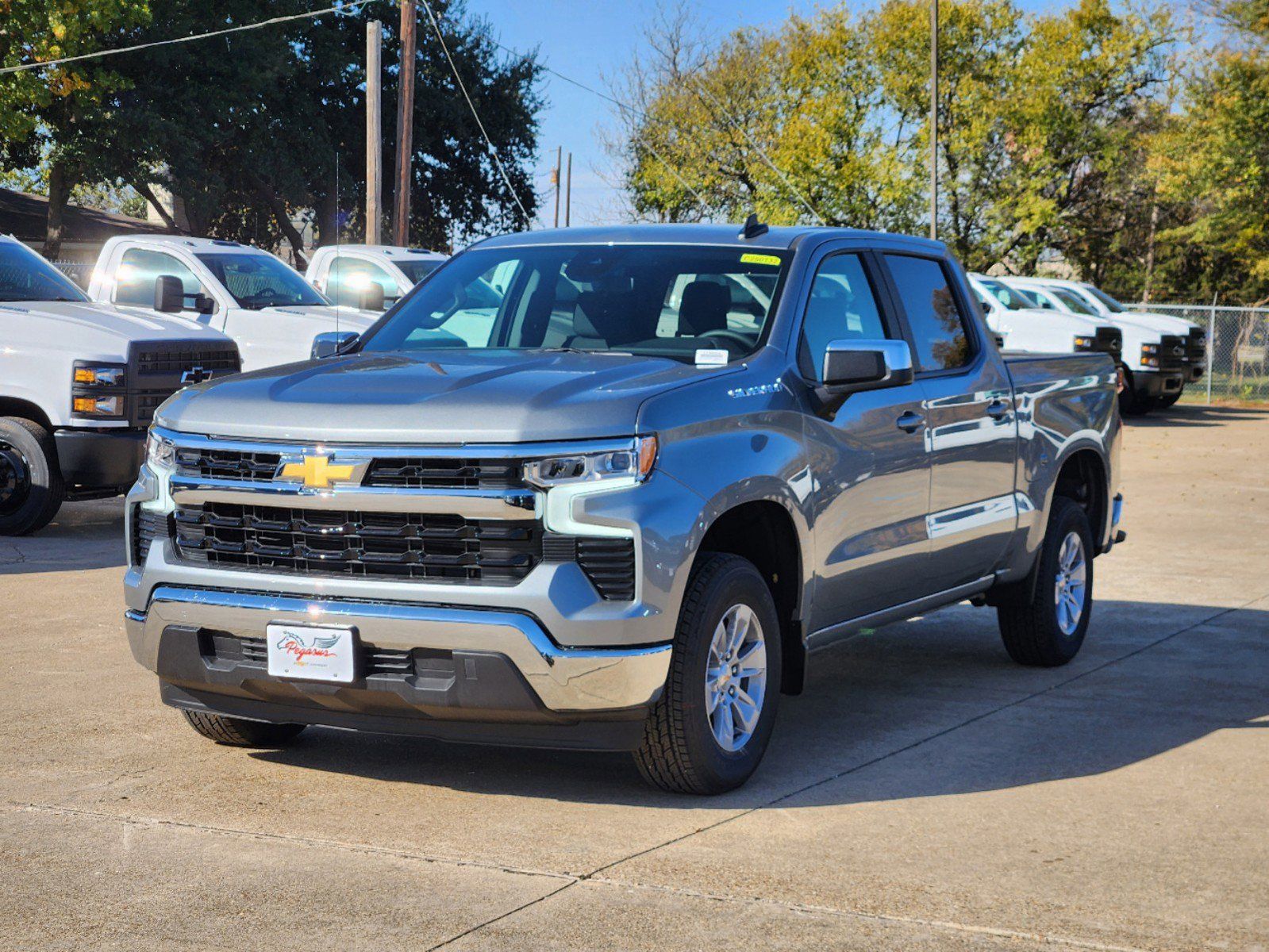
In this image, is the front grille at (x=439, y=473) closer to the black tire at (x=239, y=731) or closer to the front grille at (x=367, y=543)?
the front grille at (x=367, y=543)

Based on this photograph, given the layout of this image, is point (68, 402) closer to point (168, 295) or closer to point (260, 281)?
point (168, 295)

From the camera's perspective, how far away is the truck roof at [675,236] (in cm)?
639

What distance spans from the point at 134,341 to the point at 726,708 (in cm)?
729

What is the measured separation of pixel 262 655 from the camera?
16.8 ft

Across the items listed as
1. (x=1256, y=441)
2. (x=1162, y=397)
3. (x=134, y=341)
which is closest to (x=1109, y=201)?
(x=1162, y=397)

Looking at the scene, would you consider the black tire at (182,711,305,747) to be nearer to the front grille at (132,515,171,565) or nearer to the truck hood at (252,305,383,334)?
the front grille at (132,515,171,565)

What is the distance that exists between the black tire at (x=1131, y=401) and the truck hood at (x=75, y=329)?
60.0ft

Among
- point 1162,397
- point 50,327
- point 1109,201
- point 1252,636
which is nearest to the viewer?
point 1252,636

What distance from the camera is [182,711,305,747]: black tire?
5.92 meters

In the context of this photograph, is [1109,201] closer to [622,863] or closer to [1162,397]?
[1162,397]

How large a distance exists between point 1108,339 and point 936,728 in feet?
65.1

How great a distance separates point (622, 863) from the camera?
467 centimetres

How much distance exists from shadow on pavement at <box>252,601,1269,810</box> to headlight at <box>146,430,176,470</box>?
1.18 metres

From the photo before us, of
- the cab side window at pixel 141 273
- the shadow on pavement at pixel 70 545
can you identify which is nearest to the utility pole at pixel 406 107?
the cab side window at pixel 141 273
